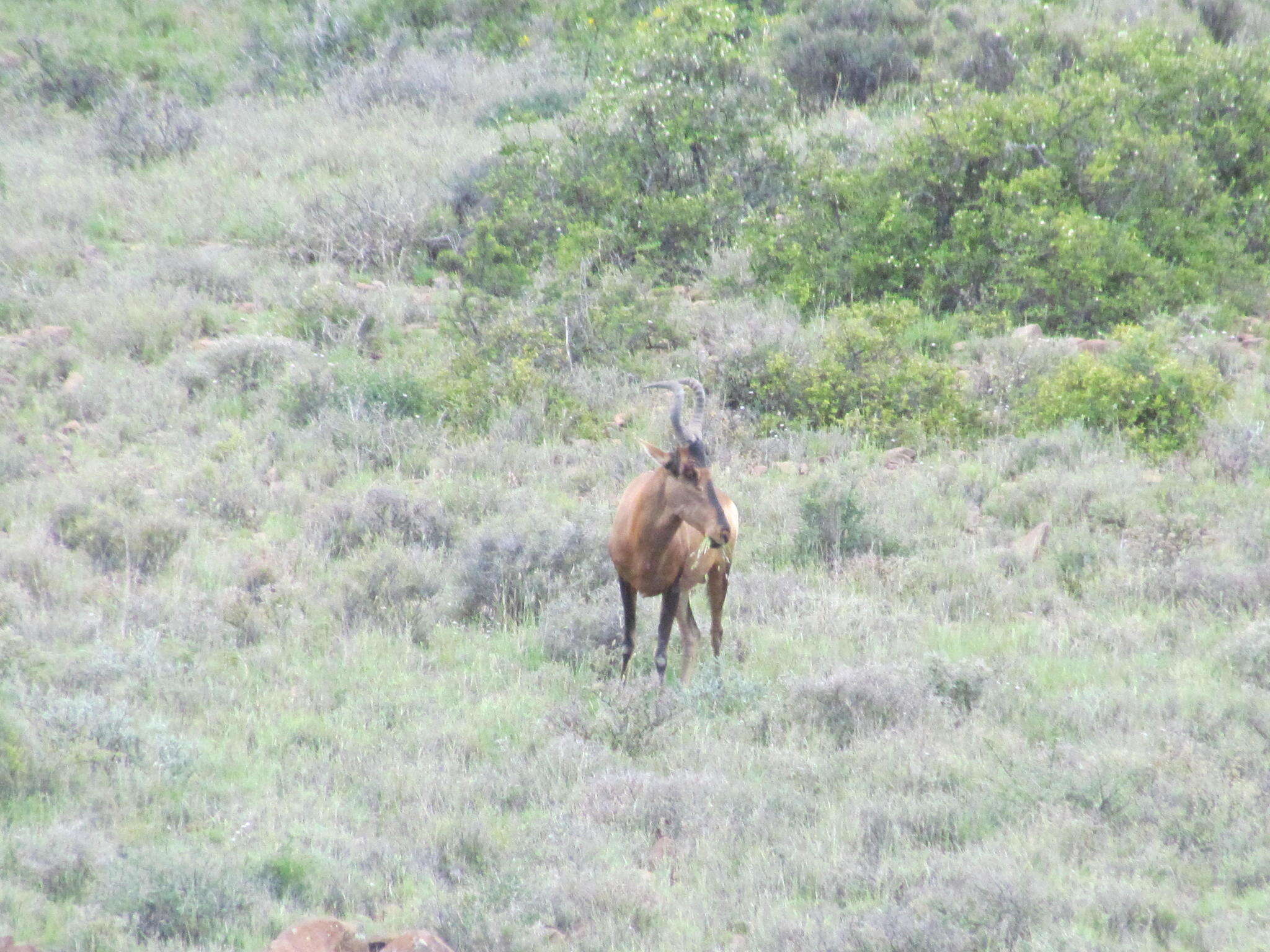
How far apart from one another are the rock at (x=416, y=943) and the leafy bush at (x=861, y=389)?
7.26 meters

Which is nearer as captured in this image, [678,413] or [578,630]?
[678,413]

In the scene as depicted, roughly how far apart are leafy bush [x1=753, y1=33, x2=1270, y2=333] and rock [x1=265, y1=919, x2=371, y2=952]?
32.6 ft

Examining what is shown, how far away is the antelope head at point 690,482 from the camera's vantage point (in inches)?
271

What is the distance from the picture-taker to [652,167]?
1562cm

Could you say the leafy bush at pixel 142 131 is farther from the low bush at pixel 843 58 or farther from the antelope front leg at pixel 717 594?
the antelope front leg at pixel 717 594

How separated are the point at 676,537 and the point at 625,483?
9.33 ft

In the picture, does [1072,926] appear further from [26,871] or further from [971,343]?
[971,343]

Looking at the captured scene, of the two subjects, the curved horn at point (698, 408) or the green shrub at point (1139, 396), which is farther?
the green shrub at point (1139, 396)

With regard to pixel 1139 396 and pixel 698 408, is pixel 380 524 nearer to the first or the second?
pixel 698 408

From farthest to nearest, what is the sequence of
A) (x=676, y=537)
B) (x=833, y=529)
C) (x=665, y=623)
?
(x=833, y=529) < (x=665, y=623) < (x=676, y=537)

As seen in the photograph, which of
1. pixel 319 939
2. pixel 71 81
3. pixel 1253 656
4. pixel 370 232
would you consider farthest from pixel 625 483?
pixel 71 81

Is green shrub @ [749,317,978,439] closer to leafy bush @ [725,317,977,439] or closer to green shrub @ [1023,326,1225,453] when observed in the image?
leafy bush @ [725,317,977,439]

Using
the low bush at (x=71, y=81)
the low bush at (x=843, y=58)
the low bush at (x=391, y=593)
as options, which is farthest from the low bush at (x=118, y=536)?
the low bush at (x=71, y=81)

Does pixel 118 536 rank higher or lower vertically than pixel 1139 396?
lower
